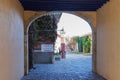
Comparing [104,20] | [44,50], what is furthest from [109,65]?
[44,50]

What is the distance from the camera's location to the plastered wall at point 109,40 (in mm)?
7370

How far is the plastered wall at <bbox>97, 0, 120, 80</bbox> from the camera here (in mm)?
7370

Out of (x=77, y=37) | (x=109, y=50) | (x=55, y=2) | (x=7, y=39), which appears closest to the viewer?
(x=7, y=39)

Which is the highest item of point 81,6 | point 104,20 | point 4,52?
point 81,6

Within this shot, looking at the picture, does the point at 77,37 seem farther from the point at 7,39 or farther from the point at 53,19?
the point at 7,39

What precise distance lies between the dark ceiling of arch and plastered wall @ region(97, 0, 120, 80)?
40 centimetres

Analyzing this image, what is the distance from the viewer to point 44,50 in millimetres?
16141

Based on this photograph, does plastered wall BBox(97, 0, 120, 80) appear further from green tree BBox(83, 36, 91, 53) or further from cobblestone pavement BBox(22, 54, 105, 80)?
green tree BBox(83, 36, 91, 53)

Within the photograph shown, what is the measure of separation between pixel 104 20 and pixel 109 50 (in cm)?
132

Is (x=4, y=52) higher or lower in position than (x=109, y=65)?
higher

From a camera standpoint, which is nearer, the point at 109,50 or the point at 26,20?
the point at 109,50

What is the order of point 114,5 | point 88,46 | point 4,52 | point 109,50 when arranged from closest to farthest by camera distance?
1. point 4,52
2. point 114,5
3. point 109,50
4. point 88,46

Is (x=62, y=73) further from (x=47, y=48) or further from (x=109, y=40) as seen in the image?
(x=47, y=48)

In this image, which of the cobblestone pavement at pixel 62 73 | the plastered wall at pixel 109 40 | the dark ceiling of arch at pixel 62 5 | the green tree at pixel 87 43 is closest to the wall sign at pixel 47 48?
the cobblestone pavement at pixel 62 73
